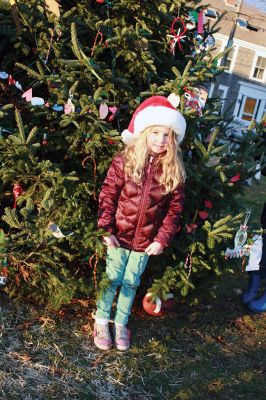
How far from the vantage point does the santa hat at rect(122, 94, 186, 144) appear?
302 cm

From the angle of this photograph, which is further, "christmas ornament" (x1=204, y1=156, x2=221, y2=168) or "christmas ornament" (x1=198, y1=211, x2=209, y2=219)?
"christmas ornament" (x1=198, y1=211, x2=209, y2=219)

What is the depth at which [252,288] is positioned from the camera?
4.71m

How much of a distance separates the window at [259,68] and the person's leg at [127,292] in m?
29.3

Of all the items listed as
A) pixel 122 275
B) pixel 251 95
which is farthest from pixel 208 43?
pixel 251 95

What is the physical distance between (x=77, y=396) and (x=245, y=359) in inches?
62.9

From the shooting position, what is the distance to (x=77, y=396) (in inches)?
112

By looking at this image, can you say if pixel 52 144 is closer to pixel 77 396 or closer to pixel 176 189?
pixel 176 189

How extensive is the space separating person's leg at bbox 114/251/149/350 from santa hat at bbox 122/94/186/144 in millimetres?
930

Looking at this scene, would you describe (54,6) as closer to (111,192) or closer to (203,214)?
(111,192)

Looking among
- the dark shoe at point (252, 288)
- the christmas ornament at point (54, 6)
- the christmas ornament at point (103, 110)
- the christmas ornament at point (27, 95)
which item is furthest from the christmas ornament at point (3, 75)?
the dark shoe at point (252, 288)

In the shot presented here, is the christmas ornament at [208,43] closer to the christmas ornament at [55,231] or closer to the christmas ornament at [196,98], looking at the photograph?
the christmas ornament at [196,98]

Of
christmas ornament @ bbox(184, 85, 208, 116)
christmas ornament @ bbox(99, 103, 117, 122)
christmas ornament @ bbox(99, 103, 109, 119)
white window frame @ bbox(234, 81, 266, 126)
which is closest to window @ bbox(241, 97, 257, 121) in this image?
white window frame @ bbox(234, 81, 266, 126)

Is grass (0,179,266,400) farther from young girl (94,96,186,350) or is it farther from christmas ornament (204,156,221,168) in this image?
christmas ornament (204,156,221,168)

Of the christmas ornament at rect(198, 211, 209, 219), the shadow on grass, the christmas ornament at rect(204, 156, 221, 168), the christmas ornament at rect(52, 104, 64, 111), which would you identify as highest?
the christmas ornament at rect(52, 104, 64, 111)
